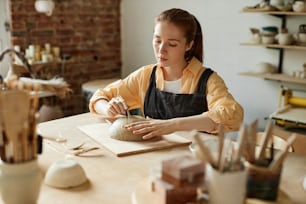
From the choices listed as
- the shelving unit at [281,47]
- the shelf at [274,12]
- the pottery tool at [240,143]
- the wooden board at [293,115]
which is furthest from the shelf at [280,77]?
the pottery tool at [240,143]

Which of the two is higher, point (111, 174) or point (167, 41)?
point (167, 41)

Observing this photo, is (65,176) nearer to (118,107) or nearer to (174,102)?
(118,107)

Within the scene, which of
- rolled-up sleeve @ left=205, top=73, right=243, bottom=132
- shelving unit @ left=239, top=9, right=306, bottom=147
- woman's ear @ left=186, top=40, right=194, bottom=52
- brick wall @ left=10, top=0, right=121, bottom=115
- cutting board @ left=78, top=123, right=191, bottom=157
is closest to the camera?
cutting board @ left=78, top=123, right=191, bottom=157

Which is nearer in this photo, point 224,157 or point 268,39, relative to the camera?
point 224,157

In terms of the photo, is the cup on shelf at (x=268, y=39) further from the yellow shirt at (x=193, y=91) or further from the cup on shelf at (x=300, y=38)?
the yellow shirt at (x=193, y=91)

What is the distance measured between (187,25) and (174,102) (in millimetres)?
371

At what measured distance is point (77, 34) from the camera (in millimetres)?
3947

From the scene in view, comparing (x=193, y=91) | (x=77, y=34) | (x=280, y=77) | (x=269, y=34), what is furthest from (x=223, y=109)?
(x=77, y=34)

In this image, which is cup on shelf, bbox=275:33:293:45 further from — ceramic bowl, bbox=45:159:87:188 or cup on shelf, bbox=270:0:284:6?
ceramic bowl, bbox=45:159:87:188

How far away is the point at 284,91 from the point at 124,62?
182cm

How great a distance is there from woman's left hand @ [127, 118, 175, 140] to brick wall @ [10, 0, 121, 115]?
2.28m

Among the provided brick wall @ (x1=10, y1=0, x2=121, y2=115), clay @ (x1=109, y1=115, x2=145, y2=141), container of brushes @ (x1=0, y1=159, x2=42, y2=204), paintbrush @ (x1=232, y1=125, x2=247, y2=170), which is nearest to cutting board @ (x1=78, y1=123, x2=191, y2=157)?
clay @ (x1=109, y1=115, x2=145, y2=141)

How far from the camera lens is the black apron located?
6.37 feet

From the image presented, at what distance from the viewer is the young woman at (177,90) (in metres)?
1.74
